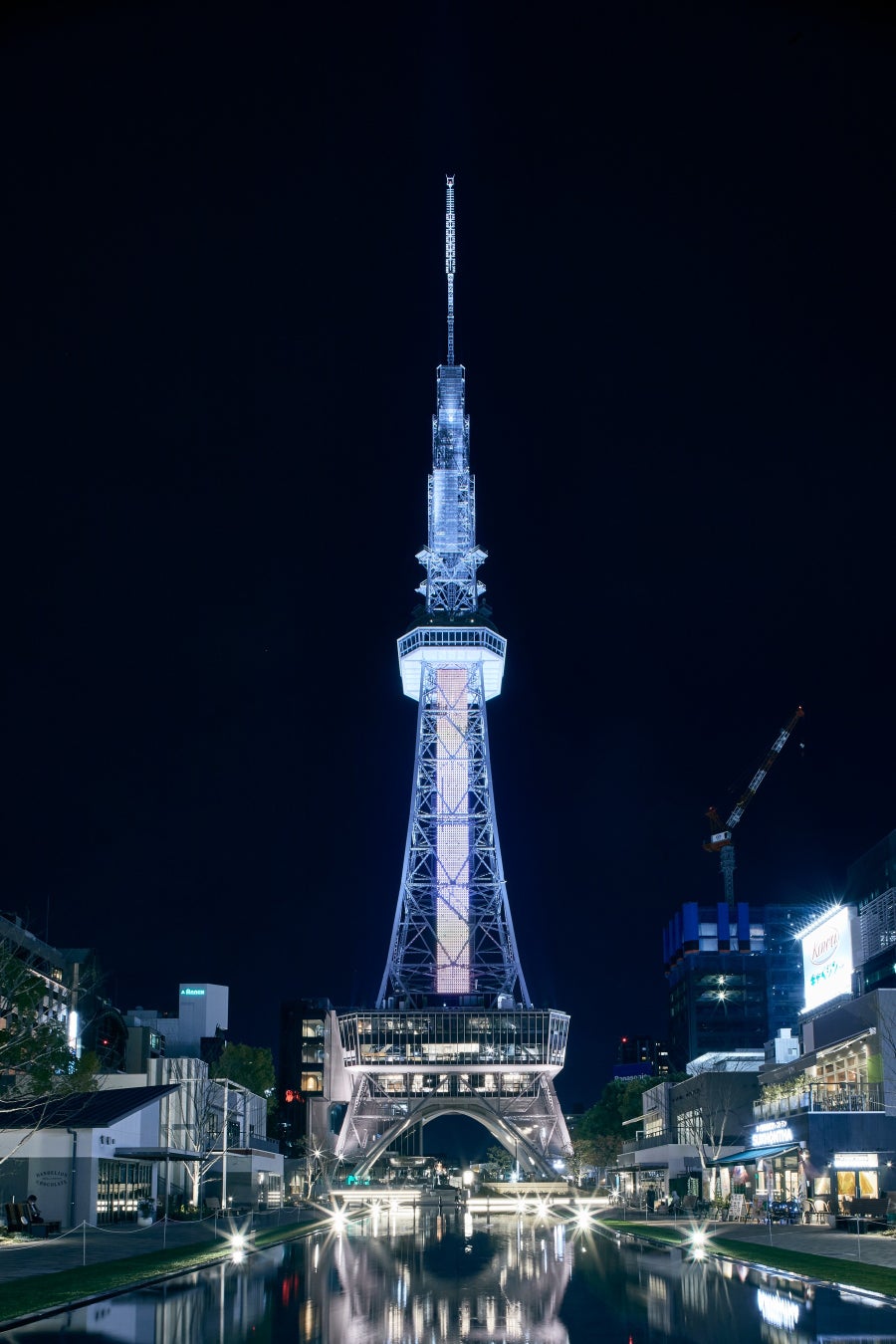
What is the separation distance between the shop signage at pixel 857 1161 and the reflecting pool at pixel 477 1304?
86.4ft

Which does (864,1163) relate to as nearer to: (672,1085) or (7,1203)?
(7,1203)

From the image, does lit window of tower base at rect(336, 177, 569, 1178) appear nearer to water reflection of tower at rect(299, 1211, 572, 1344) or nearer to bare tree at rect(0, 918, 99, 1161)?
bare tree at rect(0, 918, 99, 1161)

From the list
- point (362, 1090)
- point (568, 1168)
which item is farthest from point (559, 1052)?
point (362, 1090)

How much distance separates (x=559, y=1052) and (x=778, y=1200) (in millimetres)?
108907

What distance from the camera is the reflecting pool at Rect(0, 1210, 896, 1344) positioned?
24594 mm

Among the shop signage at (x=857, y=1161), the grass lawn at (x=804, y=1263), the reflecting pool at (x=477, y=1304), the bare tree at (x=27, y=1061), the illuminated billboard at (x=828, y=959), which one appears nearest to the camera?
the reflecting pool at (x=477, y=1304)

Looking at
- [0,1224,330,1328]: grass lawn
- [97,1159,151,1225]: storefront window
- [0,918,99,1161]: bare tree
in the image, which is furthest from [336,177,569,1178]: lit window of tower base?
[0,1224,330,1328]: grass lawn

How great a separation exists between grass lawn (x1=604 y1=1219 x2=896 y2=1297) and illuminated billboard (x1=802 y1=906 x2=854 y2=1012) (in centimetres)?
3053

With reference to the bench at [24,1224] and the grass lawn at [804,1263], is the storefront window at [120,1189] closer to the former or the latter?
the bench at [24,1224]

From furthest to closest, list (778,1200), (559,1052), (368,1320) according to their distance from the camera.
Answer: (559,1052), (778,1200), (368,1320)

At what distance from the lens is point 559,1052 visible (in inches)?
7195

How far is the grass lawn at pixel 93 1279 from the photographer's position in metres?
30.3

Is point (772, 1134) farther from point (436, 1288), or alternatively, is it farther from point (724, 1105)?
point (436, 1288)

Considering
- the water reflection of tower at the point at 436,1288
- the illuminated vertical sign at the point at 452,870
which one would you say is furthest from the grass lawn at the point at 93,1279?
the illuminated vertical sign at the point at 452,870
